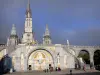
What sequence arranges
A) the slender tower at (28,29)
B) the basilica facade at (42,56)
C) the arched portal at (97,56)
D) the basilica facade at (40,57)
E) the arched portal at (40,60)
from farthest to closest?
the slender tower at (28,29), the arched portal at (97,56), the arched portal at (40,60), the basilica facade at (42,56), the basilica facade at (40,57)

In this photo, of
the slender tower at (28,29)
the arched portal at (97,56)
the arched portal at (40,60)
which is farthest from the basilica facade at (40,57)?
the slender tower at (28,29)

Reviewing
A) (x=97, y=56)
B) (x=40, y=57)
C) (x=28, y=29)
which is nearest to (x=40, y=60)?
(x=40, y=57)

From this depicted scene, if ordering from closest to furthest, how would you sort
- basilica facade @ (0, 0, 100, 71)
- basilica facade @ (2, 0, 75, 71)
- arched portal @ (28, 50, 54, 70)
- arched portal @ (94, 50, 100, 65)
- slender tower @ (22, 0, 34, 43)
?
basilica facade @ (0, 0, 100, 71)
basilica facade @ (2, 0, 75, 71)
arched portal @ (28, 50, 54, 70)
arched portal @ (94, 50, 100, 65)
slender tower @ (22, 0, 34, 43)

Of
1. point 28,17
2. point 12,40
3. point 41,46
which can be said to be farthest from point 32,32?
point 41,46

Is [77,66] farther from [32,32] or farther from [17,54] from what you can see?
[32,32]

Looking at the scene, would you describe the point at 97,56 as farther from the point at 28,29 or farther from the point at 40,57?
the point at 28,29

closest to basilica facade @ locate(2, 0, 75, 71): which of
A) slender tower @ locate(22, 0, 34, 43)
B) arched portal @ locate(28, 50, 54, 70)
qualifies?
arched portal @ locate(28, 50, 54, 70)

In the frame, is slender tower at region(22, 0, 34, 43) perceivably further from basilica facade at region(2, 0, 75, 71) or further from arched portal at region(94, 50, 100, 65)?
basilica facade at region(2, 0, 75, 71)

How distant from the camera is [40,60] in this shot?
1950 inches

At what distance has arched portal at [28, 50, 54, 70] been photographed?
49.2 metres

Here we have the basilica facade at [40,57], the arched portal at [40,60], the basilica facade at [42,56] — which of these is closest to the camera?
the basilica facade at [40,57]

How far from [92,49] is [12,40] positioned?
3669cm

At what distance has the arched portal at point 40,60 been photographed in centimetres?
4922

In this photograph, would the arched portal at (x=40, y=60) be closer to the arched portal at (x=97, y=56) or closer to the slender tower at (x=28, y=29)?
the arched portal at (x=97, y=56)
